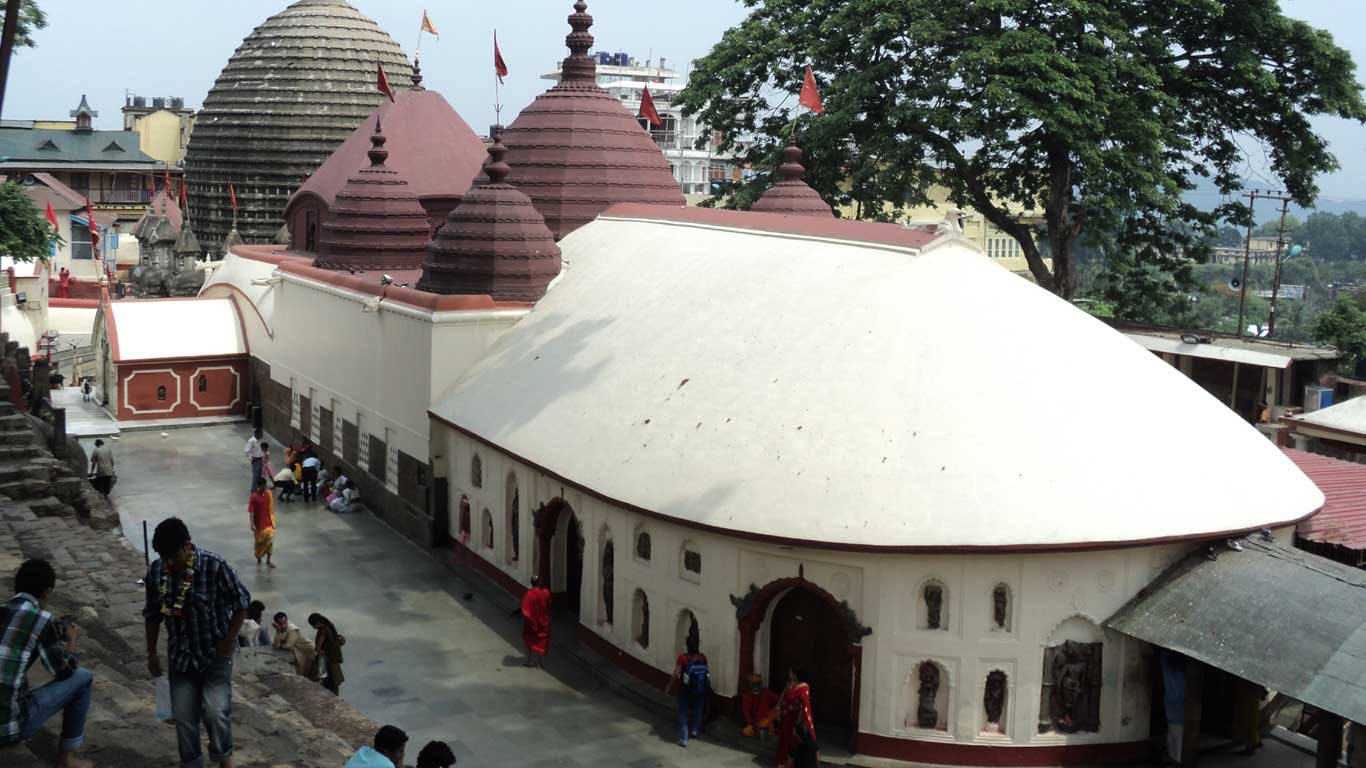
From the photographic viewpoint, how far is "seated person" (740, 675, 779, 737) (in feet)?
55.7

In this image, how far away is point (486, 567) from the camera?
23750mm

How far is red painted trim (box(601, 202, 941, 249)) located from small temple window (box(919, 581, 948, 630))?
548 centimetres

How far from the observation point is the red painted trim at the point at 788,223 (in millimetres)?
20750

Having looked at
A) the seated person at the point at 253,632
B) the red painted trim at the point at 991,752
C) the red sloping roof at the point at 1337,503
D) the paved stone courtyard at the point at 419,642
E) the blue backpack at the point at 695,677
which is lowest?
the paved stone courtyard at the point at 419,642

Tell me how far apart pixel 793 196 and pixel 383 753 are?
23656 millimetres

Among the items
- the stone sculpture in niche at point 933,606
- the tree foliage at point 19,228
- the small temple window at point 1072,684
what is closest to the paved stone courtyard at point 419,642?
the stone sculpture in niche at point 933,606

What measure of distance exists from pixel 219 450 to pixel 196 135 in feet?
78.4

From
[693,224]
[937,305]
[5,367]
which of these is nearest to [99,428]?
[5,367]

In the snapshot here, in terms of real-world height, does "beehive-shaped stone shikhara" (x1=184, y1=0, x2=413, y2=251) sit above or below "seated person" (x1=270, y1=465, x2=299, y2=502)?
above

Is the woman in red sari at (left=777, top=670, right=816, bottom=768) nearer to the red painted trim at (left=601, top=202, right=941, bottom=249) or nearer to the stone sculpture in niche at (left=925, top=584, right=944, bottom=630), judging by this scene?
the stone sculpture in niche at (left=925, top=584, right=944, bottom=630)

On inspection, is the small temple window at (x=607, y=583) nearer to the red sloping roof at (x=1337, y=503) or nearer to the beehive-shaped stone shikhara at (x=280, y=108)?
the red sloping roof at (x=1337, y=503)

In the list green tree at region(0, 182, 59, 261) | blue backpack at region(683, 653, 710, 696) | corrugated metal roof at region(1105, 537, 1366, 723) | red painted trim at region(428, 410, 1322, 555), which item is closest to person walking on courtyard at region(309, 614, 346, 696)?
red painted trim at region(428, 410, 1322, 555)

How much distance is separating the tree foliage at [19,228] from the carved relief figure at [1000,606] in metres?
35.3

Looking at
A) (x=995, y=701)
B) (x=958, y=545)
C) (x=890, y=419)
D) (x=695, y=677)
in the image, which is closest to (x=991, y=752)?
(x=995, y=701)
